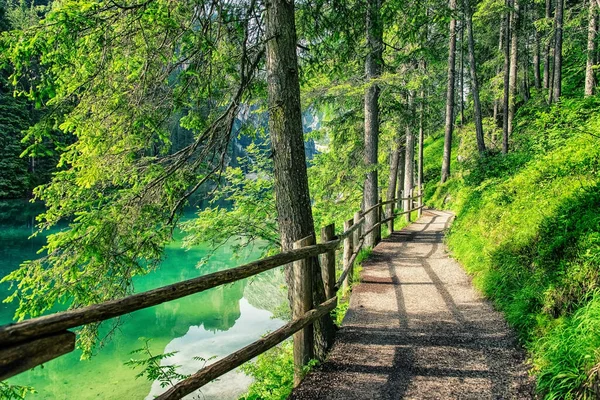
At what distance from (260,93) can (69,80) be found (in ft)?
9.54

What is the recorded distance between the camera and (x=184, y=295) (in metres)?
2.80

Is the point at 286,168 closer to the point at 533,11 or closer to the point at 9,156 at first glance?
the point at 533,11

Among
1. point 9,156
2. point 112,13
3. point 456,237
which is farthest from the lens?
point 9,156

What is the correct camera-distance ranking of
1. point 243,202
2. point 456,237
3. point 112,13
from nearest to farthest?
point 112,13 < point 243,202 < point 456,237

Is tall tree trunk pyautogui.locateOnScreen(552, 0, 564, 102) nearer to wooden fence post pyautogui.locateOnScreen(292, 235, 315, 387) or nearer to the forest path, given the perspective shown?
the forest path

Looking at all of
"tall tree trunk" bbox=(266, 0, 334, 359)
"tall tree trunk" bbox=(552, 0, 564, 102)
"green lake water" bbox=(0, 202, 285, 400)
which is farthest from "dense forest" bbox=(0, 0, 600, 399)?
"tall tree trunk" bbox=(552, 0, 564, 102)

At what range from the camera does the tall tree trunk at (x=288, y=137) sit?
474 cm

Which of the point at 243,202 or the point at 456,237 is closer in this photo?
the point at 243,202

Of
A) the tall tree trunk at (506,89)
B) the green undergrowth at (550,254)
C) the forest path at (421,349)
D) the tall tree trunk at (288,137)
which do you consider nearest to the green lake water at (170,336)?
the tall tree trunk at (288,137)

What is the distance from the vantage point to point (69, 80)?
4.46 meters

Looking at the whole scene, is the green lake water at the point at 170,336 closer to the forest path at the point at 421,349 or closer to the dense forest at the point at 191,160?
the dense forest at the point at 191,160

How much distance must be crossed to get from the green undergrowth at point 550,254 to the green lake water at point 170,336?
16.0 ft

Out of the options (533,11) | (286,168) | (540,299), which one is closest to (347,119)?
(286,168)

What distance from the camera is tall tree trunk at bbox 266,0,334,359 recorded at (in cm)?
474
